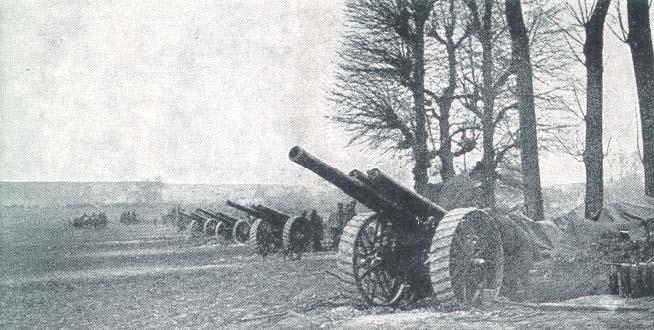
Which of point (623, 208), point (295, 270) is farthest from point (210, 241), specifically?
point (623, 208)

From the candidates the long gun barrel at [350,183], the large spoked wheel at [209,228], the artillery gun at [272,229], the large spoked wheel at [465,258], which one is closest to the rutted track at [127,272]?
the artillery gun at [272,229]

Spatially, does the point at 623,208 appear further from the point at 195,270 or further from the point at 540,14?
the point at 195,270

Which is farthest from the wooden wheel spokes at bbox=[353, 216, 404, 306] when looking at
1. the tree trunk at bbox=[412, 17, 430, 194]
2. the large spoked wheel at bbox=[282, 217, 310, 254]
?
the tree trunk at bbox=[412, 17, 430, 194]

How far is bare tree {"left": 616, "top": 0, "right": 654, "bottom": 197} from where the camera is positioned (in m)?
13.2

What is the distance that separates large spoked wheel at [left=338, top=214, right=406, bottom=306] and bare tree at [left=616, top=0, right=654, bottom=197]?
7.53 meters

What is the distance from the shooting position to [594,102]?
→ 47.6ft

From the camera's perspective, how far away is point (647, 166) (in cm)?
1353

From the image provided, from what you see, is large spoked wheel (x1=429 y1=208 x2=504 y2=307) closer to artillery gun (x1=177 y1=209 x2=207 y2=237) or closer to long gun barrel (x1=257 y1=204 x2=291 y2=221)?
long gun barrel (x1=257 y1=204 x2=291 y2=221)

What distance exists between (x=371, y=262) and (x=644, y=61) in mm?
8295

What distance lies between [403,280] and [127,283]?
7909 mm

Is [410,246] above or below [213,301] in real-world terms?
above

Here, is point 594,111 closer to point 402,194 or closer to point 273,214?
point 402,194

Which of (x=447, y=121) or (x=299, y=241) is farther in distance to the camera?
(x=447, y=121)

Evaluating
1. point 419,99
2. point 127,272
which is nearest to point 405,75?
point 419,99
